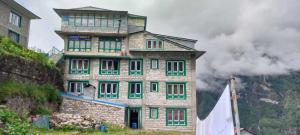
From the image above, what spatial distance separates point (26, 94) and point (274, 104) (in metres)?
137

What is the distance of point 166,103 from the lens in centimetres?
2950

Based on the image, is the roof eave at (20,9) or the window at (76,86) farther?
the window at (76,86)

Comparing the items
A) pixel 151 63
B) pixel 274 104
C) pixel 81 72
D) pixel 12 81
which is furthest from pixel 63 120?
pixel 274 104

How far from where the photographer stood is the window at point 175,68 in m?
30.2

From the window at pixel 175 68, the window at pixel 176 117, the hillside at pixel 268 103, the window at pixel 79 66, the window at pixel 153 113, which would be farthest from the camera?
the hillside at pixel 268 103

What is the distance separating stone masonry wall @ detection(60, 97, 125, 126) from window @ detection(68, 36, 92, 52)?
5937 millimetres

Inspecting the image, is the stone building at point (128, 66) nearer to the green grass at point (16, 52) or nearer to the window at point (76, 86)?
the window at point (76, 86)

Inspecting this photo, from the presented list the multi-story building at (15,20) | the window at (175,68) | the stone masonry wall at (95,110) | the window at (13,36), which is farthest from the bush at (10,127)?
the window at (13,36)

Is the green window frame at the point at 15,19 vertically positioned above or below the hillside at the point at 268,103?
above

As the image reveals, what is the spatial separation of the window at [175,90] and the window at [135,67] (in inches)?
126

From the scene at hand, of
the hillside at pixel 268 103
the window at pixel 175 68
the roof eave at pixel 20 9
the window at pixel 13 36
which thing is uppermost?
the roof eave at pixel 20 9

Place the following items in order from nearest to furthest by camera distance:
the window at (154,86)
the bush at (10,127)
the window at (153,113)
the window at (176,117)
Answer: the bush at (10,127), the window at (176,117), the window at (153,113), the window at (154,86)

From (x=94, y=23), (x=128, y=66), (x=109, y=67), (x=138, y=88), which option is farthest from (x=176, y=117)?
(x=94, y=23)

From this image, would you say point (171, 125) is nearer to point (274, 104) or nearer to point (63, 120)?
point (63, 120)
